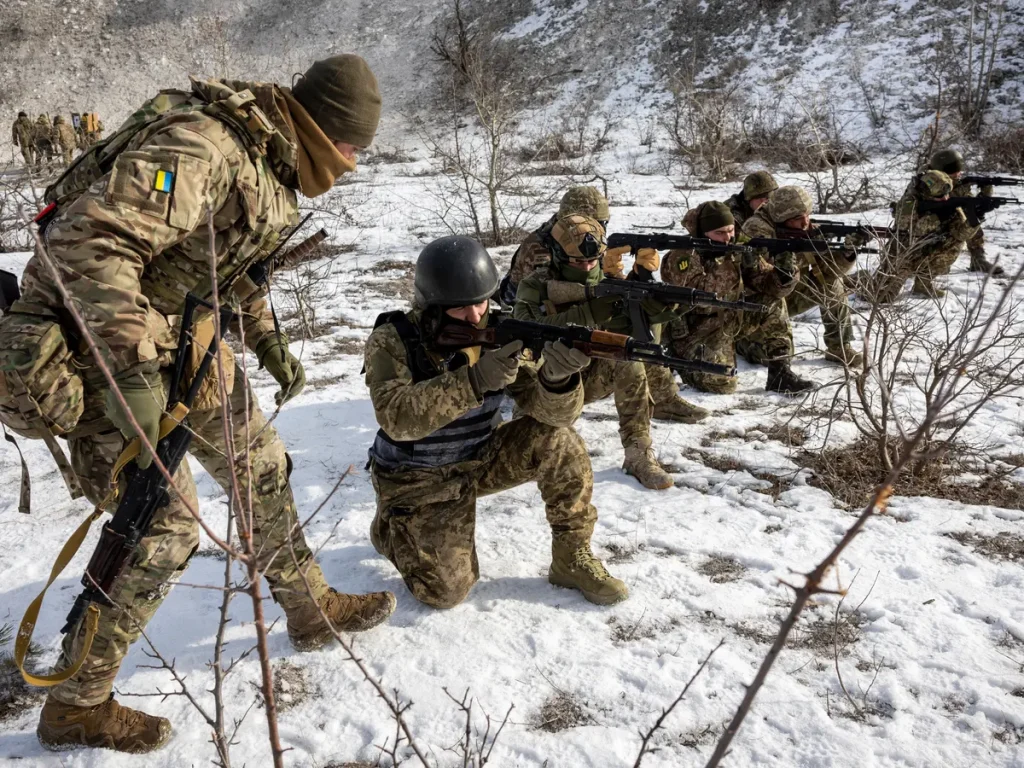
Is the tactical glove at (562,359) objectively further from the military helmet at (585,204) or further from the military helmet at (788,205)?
the military helmet at (788,205)

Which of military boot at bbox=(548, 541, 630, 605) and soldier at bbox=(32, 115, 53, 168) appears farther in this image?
soldier at bbox=(32, 115, 53, 168)

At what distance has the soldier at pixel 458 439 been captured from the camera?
262cm

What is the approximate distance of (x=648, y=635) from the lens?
2680 millimetres

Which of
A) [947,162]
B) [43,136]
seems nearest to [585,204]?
[947,162]

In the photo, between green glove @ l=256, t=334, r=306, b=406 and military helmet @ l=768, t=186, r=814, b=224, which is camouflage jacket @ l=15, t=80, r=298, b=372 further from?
military helmet @ l=768, t=186, r=814, b=224

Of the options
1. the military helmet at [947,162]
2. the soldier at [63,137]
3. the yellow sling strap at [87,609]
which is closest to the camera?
the yellow sling strap at [87,609]

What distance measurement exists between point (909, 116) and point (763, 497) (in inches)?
580

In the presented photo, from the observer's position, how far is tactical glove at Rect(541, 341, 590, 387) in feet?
8.52

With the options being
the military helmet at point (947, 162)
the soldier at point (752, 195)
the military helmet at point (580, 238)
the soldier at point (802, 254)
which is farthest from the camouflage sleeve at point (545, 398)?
the military helmet at point (947, 162)

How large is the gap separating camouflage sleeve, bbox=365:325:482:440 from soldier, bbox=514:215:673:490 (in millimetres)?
1391

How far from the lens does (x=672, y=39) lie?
20688mm

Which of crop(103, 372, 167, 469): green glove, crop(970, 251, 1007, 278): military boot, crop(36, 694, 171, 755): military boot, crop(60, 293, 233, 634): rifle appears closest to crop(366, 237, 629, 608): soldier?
crop(60, 293, 233, 634): rifle

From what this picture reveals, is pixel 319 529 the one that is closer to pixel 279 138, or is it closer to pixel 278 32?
pixel 279 138

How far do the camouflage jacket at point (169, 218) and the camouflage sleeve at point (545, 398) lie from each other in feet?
3.59
